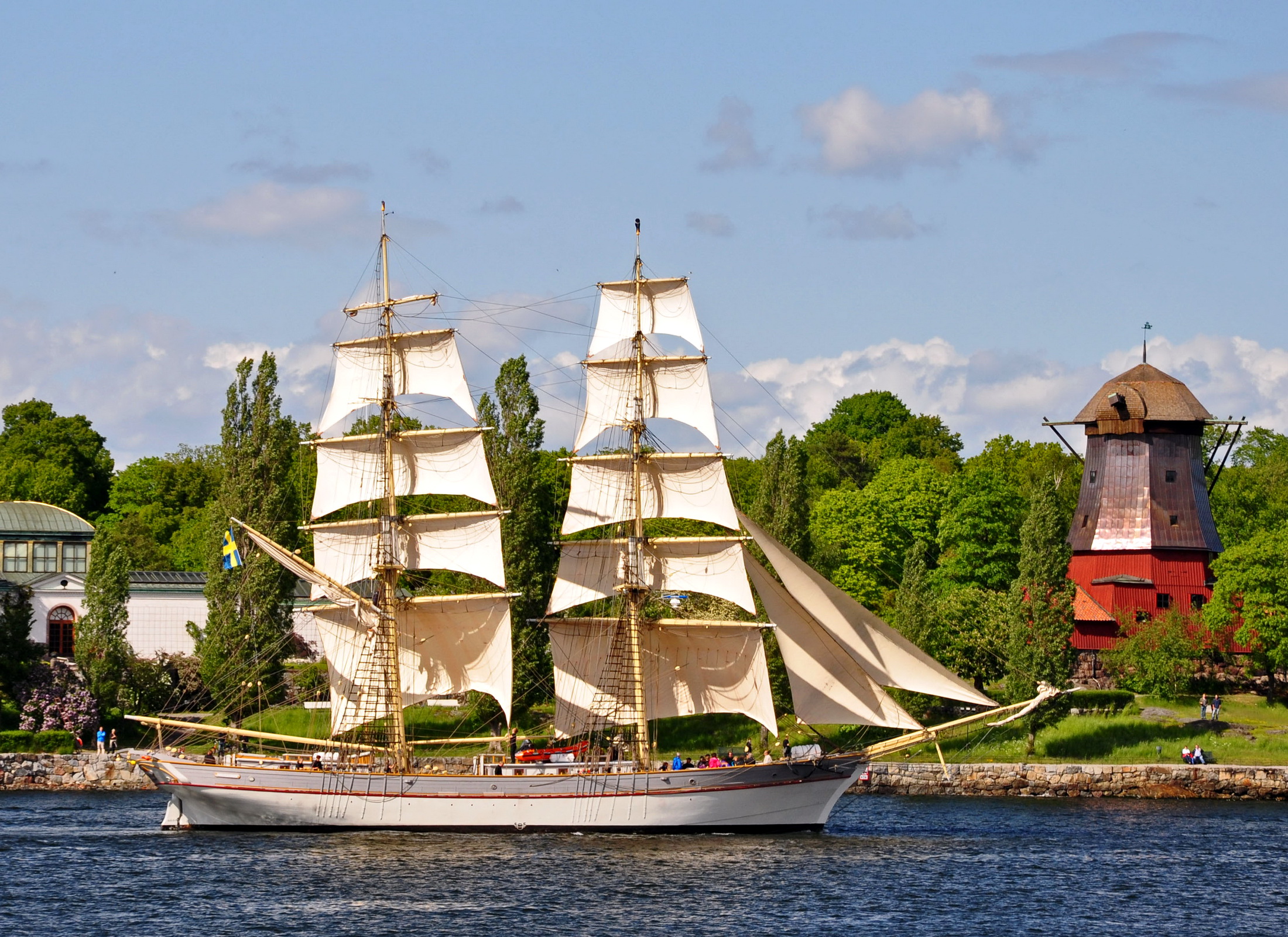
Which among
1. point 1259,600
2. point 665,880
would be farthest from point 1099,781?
point 665,880

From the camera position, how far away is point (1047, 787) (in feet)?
236

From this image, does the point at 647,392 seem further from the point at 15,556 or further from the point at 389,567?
the point at 15,556

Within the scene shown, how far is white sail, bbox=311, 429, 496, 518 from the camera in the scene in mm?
62906

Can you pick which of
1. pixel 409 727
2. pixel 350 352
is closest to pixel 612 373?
pixel 350 352

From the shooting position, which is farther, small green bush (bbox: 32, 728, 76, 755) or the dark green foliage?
the dark green foliage

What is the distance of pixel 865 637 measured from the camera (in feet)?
190

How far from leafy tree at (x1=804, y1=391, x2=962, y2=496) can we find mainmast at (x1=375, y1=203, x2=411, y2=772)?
66.5 meters

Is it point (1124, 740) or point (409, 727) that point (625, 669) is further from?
point (1124, 740)

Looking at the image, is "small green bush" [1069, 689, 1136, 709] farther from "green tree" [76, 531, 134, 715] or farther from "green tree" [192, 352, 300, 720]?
"green tree" [76, 531, 134, 715]

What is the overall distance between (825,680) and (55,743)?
34.6 m

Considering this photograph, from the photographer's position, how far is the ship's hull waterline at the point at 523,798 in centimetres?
5788

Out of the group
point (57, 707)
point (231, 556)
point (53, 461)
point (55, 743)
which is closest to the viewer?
point (231, 556)

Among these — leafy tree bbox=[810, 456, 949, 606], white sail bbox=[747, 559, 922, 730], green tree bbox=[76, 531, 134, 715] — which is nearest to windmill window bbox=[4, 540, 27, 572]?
green tree bbox=[76, 531, 134, 715]

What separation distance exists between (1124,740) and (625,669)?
2535cm
